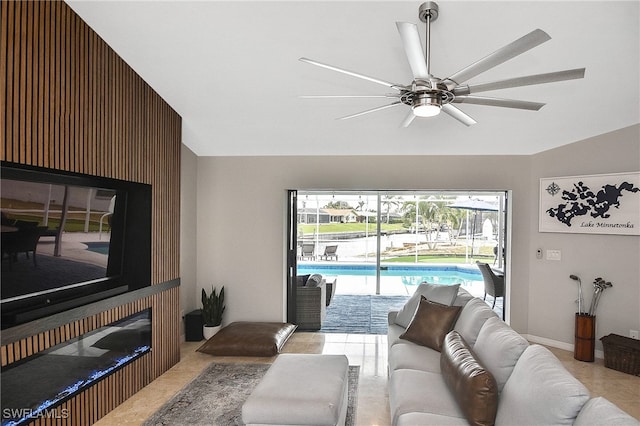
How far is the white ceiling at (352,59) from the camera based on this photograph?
2.48 meters

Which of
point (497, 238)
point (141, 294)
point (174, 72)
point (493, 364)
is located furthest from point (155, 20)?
point (497, 238)

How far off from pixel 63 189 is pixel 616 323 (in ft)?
18.0

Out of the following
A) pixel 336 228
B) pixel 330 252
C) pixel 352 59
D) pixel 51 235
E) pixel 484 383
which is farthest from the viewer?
pixel 330 252

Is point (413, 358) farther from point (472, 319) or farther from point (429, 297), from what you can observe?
point (429, 297)

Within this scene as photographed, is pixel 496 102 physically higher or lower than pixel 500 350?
higher

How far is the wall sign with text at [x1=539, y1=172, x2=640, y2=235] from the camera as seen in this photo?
4.09 metres

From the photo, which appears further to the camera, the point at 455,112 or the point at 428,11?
the point at 455,112

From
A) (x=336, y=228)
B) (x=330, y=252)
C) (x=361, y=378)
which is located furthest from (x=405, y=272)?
(x=361, y=378)

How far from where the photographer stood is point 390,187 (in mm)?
5016

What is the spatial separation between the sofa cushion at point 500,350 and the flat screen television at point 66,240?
111 inches

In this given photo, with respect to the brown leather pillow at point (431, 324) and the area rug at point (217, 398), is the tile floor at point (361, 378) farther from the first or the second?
the brown leather pillow at point (431, 324)

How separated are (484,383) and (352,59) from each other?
239 cm

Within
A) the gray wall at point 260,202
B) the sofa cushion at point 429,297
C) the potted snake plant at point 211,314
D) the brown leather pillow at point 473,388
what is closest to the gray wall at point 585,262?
the gray wall at point 260,202

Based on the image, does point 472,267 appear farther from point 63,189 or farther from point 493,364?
point 63,189
